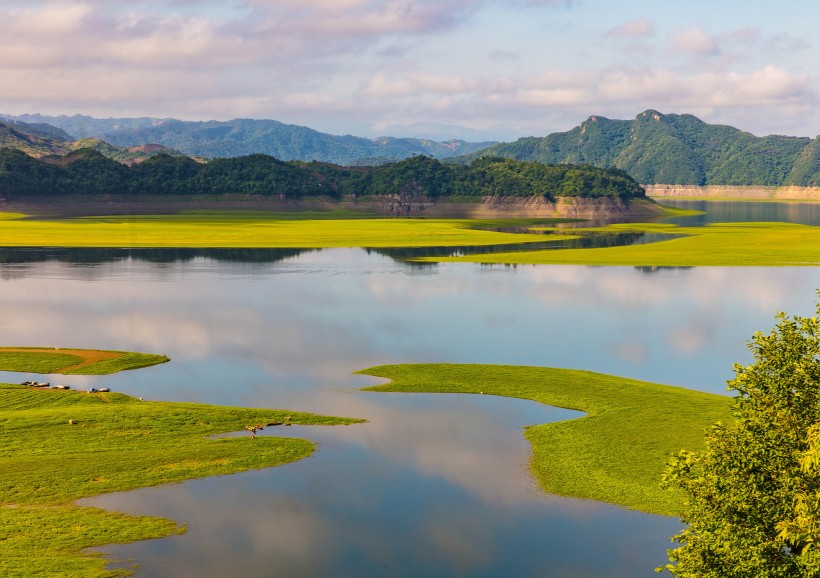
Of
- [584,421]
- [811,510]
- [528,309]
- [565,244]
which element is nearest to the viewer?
[811,510]

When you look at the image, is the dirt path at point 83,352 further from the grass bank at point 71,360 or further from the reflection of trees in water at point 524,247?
the reflection of trees in water at point 524,247

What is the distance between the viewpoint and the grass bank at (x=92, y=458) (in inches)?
1268

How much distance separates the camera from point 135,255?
5571 inches

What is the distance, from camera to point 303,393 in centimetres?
5528

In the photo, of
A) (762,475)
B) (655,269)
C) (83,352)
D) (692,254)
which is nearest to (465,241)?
(692,254)

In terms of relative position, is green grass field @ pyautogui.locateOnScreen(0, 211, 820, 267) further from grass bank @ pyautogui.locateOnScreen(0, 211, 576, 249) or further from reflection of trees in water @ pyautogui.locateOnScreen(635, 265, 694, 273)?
reflection of trees in water @ pyautogui.locateOnScreen(635, 265, 694, 273)

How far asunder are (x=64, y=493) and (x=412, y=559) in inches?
663

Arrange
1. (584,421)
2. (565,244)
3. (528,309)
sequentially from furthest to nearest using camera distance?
(565,244) → (528,309) → (584,421)

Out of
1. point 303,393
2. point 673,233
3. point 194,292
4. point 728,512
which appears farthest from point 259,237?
point 728,512

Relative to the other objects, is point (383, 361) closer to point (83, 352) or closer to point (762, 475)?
point (83, 352)

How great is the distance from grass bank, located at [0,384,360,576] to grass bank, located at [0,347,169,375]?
759 cm

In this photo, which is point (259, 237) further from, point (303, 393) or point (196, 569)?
point (196, 569)

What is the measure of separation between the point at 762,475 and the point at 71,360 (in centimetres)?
5340

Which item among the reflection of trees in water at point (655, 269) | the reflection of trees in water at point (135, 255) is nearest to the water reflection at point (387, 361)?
the reflection of trees in water at point (655, 269)
